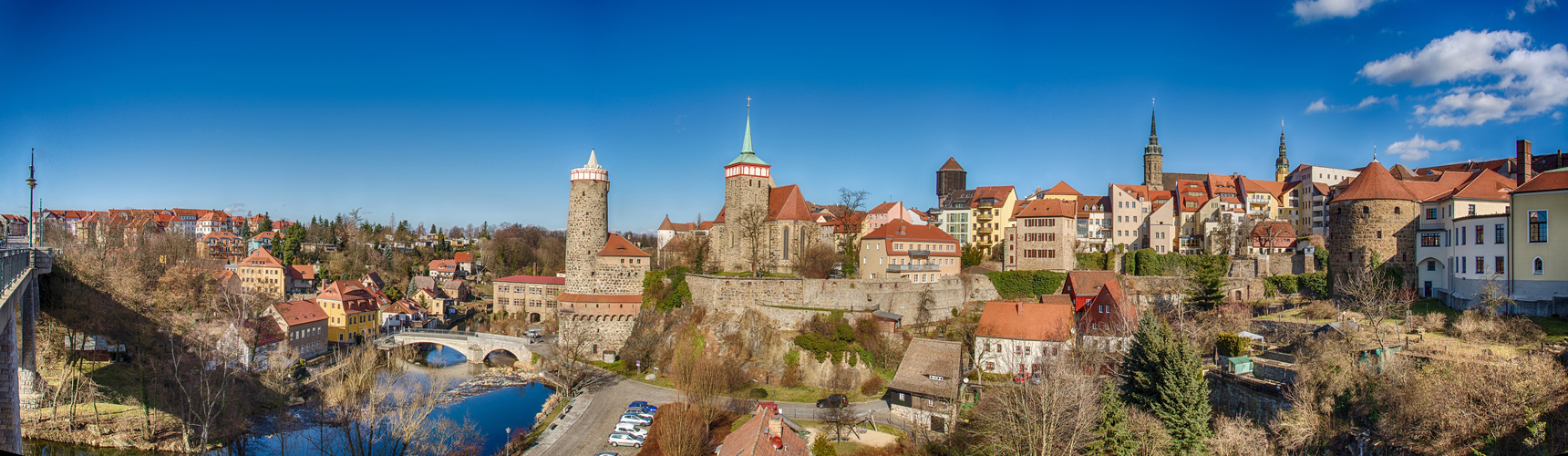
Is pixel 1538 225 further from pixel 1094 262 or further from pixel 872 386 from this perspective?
pixel 872 386

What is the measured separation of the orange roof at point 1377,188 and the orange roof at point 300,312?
163 feet

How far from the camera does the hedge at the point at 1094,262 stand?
41281mm

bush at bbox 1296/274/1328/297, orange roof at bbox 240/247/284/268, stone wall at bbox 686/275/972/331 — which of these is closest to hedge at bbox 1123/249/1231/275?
bush at bbox 1296/274/1328/297

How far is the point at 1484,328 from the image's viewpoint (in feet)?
68.4

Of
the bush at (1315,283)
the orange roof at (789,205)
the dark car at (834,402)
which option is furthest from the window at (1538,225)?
the orange roof at (789,205)

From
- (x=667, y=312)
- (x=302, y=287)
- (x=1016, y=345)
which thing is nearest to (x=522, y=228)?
(x=302, y=287)

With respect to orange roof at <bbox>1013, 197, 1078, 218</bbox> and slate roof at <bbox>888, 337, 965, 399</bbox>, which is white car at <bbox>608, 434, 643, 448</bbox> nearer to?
slate roof at <bbox>888, 337, 965, 399</bbox>

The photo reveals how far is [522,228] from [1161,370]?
86.3 m

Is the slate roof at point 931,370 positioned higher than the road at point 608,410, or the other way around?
the slate roof at point 931,370

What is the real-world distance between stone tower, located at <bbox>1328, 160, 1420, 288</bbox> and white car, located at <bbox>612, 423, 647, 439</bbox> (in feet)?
95.4

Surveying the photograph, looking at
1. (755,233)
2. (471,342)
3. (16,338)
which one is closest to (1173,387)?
(755,233)

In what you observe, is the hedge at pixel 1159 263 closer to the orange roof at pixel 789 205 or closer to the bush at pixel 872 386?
the orange roof at pixel 789 205

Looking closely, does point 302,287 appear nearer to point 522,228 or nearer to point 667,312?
point 522,228

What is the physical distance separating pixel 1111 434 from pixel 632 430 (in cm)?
1441
